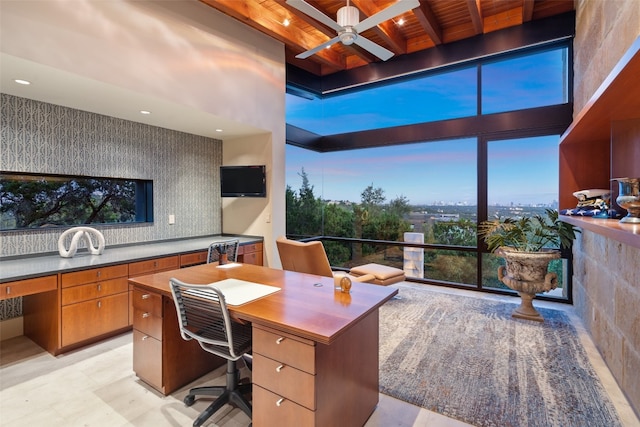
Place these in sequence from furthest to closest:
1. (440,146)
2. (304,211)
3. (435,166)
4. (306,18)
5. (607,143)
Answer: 1. (304,211)
2. (435,166)
3. (440,146)
4. (306,18)
5. (607,143)

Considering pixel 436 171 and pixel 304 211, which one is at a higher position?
pixel 436 171

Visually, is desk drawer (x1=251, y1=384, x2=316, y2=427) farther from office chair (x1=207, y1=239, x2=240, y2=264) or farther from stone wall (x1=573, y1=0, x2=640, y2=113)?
stone wall (x1=573, y1=0, x2=640, y2=113)

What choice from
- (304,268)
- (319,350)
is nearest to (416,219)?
(304,268)

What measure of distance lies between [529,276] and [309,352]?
319 centimetres

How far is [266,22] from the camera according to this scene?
3.94 m

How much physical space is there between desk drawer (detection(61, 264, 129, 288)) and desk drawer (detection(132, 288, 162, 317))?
0.92m

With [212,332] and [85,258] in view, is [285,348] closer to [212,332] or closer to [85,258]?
[212,332]

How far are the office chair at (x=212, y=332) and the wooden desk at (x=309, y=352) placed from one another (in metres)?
0.14

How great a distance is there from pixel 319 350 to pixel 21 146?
11.7 feet

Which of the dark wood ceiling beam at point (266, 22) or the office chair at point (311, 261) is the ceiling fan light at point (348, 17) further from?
the office chair at point (311, 261)

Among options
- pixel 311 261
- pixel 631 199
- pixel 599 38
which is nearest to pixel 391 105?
pixel 599 38

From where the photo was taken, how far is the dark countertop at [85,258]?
2.53 m

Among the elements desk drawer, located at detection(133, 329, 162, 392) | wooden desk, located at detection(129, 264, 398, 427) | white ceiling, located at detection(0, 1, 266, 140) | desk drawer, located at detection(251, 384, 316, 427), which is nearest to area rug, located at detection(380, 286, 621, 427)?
wooden desk, located at detection(129, 264, 398, 427)

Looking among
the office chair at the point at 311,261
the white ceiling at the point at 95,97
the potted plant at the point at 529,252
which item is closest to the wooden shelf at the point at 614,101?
the potted plant at the point at 529,252
